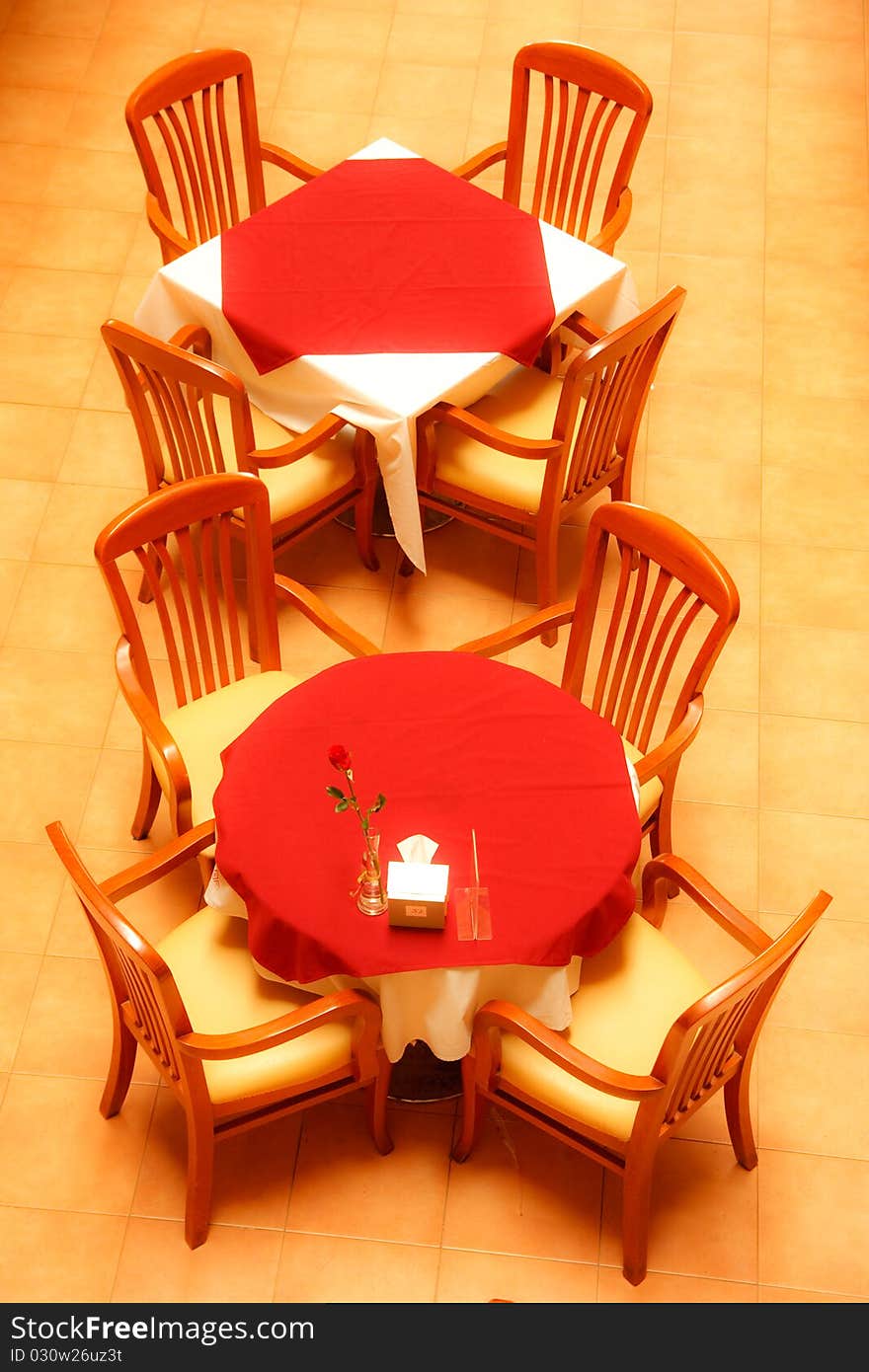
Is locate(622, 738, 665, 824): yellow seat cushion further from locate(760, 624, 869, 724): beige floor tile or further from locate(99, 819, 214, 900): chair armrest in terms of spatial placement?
locate(99, 819, 214, 900): chair armrest

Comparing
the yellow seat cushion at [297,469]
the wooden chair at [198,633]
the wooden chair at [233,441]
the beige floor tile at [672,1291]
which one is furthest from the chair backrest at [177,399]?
the beige floor tile at [672,1291]

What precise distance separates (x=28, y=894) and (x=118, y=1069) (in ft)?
2.38

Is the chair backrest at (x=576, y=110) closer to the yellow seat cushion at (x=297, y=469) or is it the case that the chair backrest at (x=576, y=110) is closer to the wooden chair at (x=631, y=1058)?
the yellow seat cushion at (x=297, y=469)

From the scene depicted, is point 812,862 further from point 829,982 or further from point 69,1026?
point 69,1026

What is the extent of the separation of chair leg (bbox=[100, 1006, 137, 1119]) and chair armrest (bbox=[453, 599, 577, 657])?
4.01ft

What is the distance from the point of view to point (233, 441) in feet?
14.6

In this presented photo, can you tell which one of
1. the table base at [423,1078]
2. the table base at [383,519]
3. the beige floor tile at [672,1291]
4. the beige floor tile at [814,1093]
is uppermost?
the table base at [383,519]

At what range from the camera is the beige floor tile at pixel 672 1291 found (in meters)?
3.44

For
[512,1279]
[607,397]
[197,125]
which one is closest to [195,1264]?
[512,1279]

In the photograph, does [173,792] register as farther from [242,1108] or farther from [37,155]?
[37,155]

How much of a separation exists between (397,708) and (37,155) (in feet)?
12.9

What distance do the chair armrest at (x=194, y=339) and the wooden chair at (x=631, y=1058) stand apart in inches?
86.3

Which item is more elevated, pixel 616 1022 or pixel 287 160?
pixel 287 160

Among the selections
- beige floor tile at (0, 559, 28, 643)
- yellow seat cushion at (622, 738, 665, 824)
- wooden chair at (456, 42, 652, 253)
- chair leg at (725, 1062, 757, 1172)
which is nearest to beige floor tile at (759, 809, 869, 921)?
yellow seat cushion at (622, 738, 665, 824)
